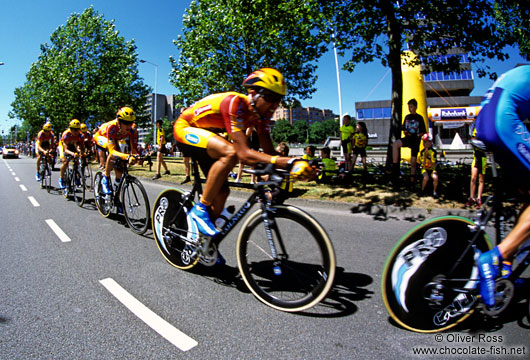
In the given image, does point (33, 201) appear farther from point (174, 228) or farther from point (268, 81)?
point (268, 81)

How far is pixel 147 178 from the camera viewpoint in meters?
12.4

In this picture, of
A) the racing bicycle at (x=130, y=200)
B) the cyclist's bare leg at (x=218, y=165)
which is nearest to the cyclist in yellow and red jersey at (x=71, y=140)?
the racing bicycle at (x=130, y=200)

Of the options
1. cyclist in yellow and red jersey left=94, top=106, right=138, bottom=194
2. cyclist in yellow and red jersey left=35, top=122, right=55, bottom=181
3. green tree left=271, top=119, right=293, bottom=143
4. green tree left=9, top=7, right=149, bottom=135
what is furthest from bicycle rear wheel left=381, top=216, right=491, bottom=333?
green tree left=271, top=119, right=293, bottom=143

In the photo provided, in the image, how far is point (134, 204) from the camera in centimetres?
511

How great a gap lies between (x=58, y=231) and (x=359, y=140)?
8.96 m

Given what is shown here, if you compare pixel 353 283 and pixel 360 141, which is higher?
pixel 360 141

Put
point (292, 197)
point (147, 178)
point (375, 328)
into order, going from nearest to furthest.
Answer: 1. point (375, 328)
2. point (292, 197)
3. point (147, 178)

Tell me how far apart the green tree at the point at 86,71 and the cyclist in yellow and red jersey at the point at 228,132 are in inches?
1007

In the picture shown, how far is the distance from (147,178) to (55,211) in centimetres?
569

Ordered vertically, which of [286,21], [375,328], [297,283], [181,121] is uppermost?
[286,21]

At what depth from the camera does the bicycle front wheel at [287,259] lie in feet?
7.86

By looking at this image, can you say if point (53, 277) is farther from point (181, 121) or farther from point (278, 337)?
point (278, 337)

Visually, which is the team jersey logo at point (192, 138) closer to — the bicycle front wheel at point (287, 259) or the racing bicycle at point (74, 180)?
the bicycle front wheel at point (287, 259)

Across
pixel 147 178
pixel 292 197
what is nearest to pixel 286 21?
pixel 292 197
